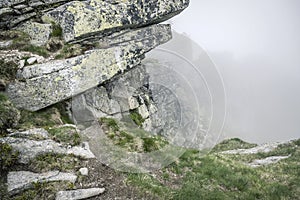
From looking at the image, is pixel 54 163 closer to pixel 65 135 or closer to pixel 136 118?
pixel 65 135

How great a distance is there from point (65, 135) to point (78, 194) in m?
4.39

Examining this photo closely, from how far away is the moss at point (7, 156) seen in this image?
12.0 metres

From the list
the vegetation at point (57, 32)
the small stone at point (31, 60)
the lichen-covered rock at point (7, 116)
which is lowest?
the lichen-covered rock at point (7, 116)

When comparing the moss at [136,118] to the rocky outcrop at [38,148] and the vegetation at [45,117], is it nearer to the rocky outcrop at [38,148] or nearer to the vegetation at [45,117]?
the vegetation at [45,117]

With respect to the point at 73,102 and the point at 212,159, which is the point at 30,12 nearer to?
the point at 73,102

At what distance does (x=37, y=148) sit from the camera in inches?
520

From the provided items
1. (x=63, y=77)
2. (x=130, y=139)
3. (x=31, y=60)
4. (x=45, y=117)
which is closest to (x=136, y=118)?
(x=130, y=139)

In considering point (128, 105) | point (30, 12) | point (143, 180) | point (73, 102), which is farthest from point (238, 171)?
point (30, 12)

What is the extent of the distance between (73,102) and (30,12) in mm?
7583

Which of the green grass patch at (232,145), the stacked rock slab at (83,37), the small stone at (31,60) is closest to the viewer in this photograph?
the stacked rock slab at (83,37)

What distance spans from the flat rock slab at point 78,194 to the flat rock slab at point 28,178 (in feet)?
2.56

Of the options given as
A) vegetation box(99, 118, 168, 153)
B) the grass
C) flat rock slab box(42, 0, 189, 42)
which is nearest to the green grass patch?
the grass

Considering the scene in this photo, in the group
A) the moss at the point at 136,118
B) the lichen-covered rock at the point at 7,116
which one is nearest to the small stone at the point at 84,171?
the lichen-covered rock at the point at 7,116

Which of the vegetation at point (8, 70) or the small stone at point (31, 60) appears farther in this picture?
the small stone at point (31, 60)
